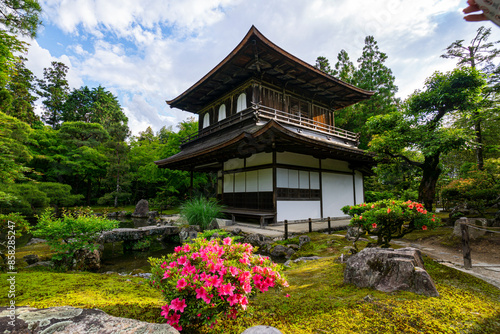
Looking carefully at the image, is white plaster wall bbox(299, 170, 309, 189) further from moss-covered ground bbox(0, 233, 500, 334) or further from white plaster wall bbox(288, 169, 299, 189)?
moss-covered ground bbox(0, 233, 500, 334)

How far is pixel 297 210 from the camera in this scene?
975 cm

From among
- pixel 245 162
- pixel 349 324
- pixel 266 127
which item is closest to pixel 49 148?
pixel 245 162

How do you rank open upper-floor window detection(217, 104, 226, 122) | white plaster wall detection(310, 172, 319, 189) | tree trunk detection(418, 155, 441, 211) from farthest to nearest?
open upper-floor window detection(217, 104, 226, 122) → white plaster wall detection(310, 172, 319, 189) → tree trunk detection(418, 155, 441, 211)

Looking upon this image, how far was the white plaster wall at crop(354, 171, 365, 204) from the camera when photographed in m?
12.7

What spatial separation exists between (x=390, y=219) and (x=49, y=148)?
24477 mm

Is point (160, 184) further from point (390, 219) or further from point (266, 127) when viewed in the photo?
point (390, 219)

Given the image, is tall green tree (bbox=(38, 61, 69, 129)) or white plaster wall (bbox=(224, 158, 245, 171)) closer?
white plaster wall (bbox=(224, 158, 245, 171))

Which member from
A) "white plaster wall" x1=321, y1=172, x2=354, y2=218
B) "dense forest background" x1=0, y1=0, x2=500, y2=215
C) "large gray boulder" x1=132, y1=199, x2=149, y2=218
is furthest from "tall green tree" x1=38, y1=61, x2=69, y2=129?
"white plaster wall" x1=321, y1=172, x2=354, y2=218

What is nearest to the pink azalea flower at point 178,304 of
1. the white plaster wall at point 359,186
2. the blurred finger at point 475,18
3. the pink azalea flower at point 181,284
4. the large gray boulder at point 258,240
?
the pink azalea flower at point 181,284

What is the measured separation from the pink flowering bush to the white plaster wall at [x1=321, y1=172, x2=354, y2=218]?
31.5ft

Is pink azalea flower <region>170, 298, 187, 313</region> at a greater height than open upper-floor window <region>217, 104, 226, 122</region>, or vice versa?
open upper-floor window <region>217, 104, 226, 122</region>

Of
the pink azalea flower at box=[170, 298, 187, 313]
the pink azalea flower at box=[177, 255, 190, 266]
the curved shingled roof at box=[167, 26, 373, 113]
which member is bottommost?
the pink azalea flower at box=[170, 298, 187, 313]

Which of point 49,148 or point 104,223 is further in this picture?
point 49,148

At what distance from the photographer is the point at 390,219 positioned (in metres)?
4.07
